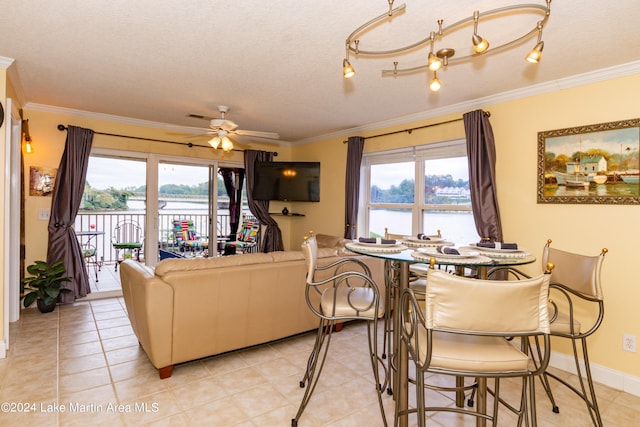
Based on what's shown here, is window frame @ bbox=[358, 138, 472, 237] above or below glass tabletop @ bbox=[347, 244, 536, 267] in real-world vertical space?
above

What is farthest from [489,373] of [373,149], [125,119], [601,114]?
[125,119]

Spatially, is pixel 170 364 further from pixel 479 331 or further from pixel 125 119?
pixel 125 119

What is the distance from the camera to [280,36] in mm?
2309

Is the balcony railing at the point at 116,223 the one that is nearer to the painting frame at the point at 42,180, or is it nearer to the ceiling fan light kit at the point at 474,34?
the painting frame at the point at 42,180

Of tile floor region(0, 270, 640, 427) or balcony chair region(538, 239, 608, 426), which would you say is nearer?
balcony chair region(538, 239, 608, 426)

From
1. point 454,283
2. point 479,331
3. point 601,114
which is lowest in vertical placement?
point 479,331

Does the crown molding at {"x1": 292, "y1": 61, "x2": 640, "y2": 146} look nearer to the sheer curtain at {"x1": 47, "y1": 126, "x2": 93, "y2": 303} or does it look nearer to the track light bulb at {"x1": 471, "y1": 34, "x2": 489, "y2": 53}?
the track light bulb at {"x1": 471, "y1": 34, "x2": 489, "y2": 53}

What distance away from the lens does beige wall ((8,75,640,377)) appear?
261cm

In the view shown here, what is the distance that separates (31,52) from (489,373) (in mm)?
3728

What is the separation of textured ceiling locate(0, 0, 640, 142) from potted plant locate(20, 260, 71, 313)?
6.35ft

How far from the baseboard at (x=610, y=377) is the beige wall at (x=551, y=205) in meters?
0.04

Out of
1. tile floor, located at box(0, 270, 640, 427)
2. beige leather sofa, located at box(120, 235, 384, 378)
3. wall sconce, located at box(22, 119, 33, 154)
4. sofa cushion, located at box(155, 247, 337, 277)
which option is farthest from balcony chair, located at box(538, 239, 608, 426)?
wall sconce, located at box(22, 119, 33, 154)

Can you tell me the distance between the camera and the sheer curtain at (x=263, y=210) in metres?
5.76

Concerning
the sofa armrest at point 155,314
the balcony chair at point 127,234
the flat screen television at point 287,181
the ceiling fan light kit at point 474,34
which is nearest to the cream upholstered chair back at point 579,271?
the ceiling fan light kit at point 474,34
